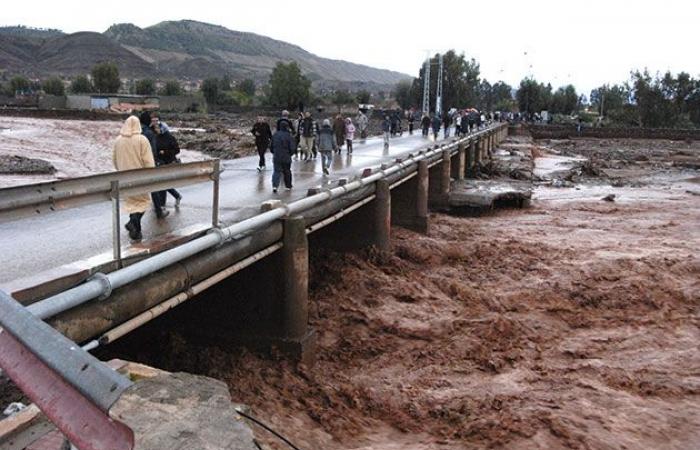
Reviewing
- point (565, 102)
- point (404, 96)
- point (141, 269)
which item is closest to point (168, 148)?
point (141, 269)

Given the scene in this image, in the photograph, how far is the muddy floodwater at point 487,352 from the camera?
7668 mm

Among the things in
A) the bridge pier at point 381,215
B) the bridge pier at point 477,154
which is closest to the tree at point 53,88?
the bridge pier at point 477,154

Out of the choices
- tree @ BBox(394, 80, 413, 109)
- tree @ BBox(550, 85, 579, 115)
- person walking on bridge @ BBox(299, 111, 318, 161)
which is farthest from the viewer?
tree @ BBox(550, 85, 579, 115)

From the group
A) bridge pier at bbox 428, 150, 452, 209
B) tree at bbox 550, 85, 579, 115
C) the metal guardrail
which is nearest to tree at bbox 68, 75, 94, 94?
tree at bbox 550, 85, 579, 115

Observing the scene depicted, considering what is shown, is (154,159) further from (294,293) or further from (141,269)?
(141,269)

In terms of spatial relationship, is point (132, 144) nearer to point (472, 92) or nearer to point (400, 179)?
point (400, 179)

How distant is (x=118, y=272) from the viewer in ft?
17.1

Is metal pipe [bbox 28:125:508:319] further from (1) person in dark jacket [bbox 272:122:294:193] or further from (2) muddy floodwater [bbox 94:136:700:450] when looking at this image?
(1) person in dark jacket [bbox 272:122:294:193]

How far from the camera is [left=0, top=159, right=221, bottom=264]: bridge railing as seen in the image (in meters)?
4.45

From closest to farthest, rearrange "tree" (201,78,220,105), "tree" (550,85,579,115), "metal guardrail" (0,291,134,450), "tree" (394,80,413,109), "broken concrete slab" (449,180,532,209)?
"metal guardrail" (0,291,134,450), "broken concrete slab" (449,180,532,209), "tree" (201,78,220,105), "tree" (394,80,413,109), "tree" (550,85,579,115)

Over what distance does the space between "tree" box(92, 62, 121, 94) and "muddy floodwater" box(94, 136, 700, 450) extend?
4182 inches

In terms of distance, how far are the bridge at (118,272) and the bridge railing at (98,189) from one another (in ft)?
0.03

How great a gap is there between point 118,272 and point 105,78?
11778 centimetres

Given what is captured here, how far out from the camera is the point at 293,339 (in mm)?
8930
